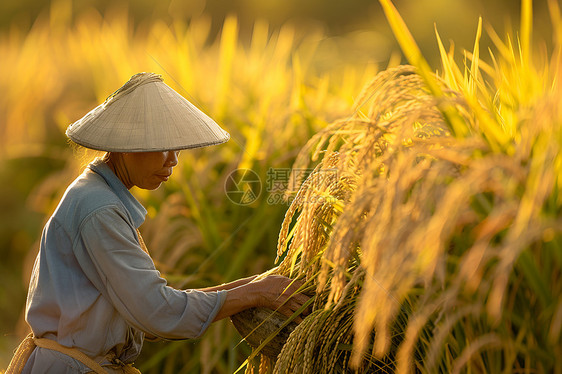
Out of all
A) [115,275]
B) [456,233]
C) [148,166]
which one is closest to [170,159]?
[148,166]

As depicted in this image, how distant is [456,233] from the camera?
1677 millimetres

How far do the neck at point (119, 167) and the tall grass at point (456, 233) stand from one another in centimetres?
73

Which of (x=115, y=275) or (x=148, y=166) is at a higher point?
(x=148, y=166)

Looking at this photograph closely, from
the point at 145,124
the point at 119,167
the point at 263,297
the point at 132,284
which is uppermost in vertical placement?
the point at 145,124

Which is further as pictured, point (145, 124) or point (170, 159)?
point (170, 159)

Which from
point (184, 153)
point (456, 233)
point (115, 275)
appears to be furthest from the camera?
point (184, 153)

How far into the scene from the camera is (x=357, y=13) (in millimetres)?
15047

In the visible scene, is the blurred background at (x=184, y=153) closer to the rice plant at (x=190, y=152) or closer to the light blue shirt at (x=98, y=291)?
the rice plant at (x=190, y=152)

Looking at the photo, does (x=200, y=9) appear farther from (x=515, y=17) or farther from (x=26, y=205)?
(x=26, y=205)

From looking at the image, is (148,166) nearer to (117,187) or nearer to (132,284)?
(117,187)

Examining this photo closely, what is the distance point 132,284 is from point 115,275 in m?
0.06

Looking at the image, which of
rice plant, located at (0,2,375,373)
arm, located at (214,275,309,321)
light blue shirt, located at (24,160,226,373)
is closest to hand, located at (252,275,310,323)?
arm, located at (214,275,309,321)

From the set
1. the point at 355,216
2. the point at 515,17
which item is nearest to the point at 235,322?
Answer: the point at 355,216

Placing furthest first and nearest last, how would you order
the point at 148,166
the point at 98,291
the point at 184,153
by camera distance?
the point at 184,153 < the point at 148,166 < the point at 98,291
